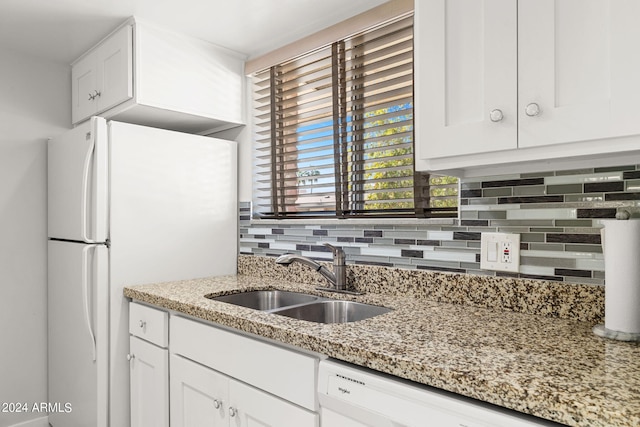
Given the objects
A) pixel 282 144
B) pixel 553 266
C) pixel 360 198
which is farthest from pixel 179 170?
pixel 553 266

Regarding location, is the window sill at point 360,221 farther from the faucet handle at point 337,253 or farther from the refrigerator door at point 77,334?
the refrigerator door at point 77,334

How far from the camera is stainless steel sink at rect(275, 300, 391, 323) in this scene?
1686 millimetres

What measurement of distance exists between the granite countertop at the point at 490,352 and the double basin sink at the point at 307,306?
0.29 feet

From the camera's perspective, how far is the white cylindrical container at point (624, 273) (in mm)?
1085

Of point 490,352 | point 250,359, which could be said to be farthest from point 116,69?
point 490,352

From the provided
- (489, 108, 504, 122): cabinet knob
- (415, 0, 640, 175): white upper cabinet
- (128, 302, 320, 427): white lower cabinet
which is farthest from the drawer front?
(489, 108, 504, 122): cabinet knob

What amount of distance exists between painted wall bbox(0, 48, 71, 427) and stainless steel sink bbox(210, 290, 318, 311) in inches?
54.6

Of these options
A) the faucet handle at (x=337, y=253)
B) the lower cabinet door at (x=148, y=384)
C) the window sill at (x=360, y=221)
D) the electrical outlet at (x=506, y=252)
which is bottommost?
the lower cabinet door at (x=148, y=384)

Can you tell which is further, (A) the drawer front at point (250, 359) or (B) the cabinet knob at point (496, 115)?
(A) the drawer front at point (250, 359)

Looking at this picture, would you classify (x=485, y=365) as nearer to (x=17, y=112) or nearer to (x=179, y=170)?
(x=179, y=170)

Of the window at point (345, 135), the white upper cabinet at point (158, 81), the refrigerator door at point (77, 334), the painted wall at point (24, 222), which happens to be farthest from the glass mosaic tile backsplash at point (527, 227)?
the painted wall at point (24, 222)

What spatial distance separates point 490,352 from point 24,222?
2.62 metres

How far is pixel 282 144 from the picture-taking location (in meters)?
2.38

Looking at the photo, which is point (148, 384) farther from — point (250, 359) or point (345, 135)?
point (345, 135)
